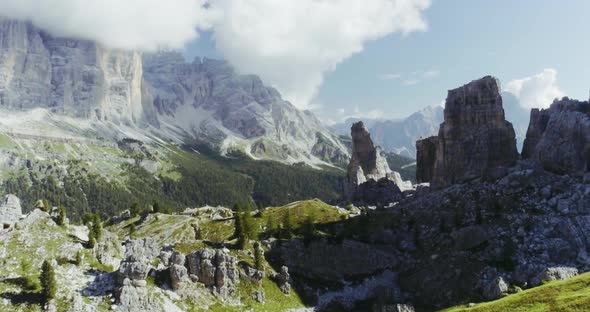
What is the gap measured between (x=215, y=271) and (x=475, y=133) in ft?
358

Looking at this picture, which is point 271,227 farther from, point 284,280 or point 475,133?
point 475,133

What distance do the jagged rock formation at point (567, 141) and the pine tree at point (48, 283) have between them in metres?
125

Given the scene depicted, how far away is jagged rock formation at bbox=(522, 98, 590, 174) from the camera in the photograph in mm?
139125

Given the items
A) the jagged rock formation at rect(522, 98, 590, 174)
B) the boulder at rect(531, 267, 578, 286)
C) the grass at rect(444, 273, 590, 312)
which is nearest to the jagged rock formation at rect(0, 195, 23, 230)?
the grass at rect(444, 273, 590, 312)

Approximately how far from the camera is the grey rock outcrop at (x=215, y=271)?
103750 millimetres

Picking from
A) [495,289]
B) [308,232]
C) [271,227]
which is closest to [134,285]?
[308,232]

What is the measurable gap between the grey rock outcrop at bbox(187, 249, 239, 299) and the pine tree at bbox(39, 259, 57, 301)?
26.8 metres

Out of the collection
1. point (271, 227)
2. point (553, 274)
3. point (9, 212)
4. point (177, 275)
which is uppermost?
point (9, 212)

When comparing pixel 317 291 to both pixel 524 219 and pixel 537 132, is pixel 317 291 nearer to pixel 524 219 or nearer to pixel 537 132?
pixel 524 219

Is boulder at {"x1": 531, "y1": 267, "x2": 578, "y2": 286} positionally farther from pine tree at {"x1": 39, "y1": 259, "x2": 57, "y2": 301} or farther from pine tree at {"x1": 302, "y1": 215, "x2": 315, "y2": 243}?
pine tree at {"x1": 39, "y1": 259, "x2": 57, "y2": 301}

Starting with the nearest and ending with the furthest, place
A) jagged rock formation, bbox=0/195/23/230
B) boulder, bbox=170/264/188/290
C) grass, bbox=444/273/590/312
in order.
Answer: grass, bbox=444/273/590/312 → boulder, bbox=170/264/188/290 → jagged rock formation, bbox=0/195/23/230

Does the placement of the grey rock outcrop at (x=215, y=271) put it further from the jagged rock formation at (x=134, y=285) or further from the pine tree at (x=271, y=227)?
the pine tree at (x=271, y=227)

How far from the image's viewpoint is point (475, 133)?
577 ft

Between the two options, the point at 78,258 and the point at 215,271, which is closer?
the point at 78,258
